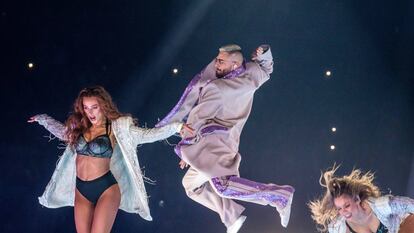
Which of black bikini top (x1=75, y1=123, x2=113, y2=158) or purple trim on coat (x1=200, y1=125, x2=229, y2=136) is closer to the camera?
black bikini top (x1=75, y1=123, x2=113, y2=158)

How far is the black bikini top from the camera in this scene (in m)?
4.00

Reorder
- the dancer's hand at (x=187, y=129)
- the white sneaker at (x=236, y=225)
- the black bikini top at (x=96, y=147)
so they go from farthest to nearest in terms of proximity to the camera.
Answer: the white sneaker at (x=236, y=225), the dancer's hand at (x=187, y=129), the black bikini top at (x=96, y=147)

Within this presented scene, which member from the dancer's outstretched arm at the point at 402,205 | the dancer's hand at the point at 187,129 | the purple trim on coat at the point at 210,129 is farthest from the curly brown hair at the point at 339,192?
the dancer's hand at the point at 187,129

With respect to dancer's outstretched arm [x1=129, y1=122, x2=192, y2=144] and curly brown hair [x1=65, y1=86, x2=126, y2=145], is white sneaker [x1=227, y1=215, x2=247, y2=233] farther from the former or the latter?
curly brown hair [x1=65, y1=86, x2=126, y2=145]

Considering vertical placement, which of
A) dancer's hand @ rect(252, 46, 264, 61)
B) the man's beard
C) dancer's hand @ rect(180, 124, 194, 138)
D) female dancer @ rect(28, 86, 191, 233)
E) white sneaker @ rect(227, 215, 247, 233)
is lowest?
white sneaker @ rect(227, 215, 247, 233)

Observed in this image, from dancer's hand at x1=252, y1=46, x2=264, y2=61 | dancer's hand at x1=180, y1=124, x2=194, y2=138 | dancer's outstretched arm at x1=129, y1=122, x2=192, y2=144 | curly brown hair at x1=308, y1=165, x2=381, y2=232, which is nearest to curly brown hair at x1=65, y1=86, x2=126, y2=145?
dancer's outstretched arm at x1=129, y1=122, x2=192, y2=144

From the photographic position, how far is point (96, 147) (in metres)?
4.00

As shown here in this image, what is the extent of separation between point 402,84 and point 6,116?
126 inches

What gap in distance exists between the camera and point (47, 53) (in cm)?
A: 518

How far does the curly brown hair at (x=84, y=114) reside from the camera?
4.09 m

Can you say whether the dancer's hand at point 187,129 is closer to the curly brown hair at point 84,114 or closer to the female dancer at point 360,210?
the curly brown hair at point 84,114

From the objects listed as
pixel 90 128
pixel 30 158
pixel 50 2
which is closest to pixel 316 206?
pixel 90 128

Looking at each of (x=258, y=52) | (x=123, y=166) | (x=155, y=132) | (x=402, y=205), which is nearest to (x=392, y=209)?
(x=402, y=205)

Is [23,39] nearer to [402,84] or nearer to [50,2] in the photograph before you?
[50,2]
